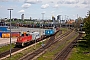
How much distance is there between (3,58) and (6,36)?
50909mm

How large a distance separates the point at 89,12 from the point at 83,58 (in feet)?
117

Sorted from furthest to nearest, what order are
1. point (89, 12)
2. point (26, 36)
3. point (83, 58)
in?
1. point (89, 12)
2. point (26, 36)
3. point (83, 58)

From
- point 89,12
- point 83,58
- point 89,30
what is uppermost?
point 89,12

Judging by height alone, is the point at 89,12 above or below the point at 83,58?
above

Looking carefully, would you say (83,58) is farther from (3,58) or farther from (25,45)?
(25,45)

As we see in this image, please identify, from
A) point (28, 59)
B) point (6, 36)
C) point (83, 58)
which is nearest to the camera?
point (28, 59)

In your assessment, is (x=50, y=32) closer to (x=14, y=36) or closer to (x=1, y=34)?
(x=14, y=36)

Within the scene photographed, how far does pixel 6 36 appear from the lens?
94875 mm

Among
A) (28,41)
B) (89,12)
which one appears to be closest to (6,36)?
(28,41)

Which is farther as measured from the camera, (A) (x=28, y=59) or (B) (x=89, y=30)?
(B) (x=89, y=30)

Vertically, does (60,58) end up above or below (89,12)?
below

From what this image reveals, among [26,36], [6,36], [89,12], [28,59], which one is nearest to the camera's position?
[28,59]

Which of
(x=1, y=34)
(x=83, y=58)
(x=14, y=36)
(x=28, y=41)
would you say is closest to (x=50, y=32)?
(x=14, y=36)

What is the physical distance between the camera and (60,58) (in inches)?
1822
